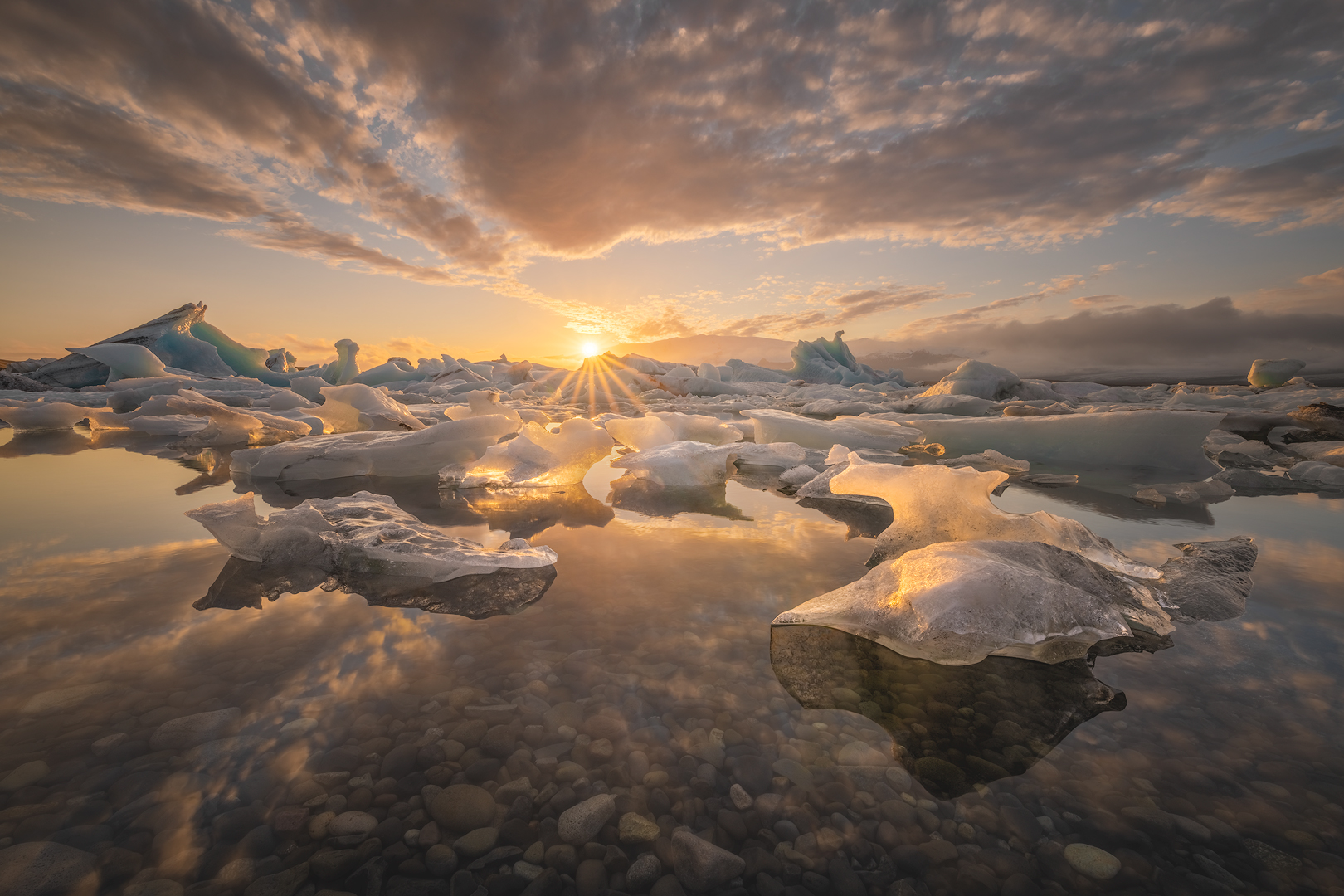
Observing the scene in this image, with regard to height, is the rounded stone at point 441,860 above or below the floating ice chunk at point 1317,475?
above

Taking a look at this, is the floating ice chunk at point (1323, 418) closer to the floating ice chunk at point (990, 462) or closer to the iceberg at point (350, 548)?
the floating ice chunk at point (990, 462)

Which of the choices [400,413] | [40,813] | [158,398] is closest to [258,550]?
[40,813]

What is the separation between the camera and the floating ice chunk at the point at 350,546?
1918 mm

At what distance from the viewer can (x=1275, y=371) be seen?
61.9ft

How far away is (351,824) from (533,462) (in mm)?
3163

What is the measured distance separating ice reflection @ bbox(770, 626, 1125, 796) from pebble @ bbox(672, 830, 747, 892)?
16.7 inches

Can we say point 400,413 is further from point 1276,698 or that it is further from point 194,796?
point 1276,698

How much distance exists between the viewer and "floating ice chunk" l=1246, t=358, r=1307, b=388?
62.0ft

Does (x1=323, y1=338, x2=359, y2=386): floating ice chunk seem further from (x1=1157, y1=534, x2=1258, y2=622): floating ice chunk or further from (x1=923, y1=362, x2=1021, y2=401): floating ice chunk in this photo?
(x1=1157, y1=534, x2=1258, y2=622): floating ice chunk

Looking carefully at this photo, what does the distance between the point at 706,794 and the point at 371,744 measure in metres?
0.68

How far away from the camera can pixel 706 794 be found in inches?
36.4

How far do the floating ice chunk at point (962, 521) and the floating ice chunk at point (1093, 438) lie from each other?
370cm

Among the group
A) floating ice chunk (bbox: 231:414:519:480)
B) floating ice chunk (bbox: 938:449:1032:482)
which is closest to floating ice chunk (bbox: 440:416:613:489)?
floating ice chunk (bbox: 231:414:519:480)

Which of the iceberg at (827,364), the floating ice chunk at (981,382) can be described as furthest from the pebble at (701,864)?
the iceberg at (827,364)
